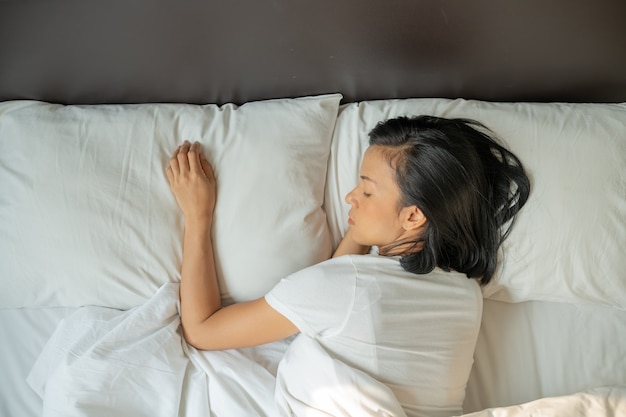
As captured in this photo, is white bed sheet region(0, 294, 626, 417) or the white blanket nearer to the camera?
the white blanket

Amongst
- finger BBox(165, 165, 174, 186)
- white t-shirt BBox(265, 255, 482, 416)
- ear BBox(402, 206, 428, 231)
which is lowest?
white t-shirt BBox(265, 255, 482, 416)

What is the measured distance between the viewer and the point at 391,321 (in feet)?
3.32

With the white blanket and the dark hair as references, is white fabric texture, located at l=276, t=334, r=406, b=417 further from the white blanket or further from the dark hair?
the dark hair

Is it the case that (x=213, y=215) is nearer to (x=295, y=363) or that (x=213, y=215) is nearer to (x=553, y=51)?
(x=295, y=363)

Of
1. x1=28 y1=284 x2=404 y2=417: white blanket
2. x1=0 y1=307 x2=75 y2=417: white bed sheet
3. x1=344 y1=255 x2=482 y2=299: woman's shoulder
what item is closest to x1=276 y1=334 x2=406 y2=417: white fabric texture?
x1=28 y1=284 x2=404 y2=417: white blanket

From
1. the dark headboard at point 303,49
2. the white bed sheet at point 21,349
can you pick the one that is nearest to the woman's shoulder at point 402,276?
the dark headboard at point 303,49

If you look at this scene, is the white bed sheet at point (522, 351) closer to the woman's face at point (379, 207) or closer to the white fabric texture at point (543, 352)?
the white fabric texture at point (543, 352)

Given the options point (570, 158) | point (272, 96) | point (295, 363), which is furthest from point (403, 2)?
point (295, 363)

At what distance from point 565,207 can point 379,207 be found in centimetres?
41

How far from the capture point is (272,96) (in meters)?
1.33

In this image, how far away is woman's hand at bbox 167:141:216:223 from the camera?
3.84 ft

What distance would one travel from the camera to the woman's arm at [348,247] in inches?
48.1

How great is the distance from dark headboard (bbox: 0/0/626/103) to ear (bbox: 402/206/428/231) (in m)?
0.38

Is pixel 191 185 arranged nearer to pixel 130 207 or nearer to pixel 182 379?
pixel 130 207
